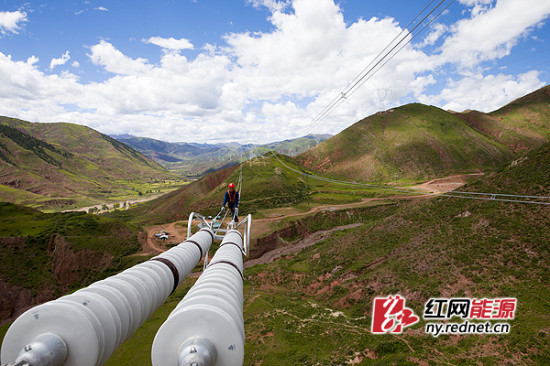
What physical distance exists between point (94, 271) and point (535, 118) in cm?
25082

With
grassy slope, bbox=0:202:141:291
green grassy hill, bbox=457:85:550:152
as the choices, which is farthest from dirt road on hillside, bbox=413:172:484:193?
grassy slope, bbox=0:202:141:291

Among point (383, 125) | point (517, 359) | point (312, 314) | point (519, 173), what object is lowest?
point (312, 314)

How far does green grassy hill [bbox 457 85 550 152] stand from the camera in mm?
155250

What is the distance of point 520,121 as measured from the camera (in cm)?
17062

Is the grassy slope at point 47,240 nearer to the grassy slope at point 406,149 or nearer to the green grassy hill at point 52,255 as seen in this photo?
the green grassy hill at point 52,255

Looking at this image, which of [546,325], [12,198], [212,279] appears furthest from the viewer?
[12,198]

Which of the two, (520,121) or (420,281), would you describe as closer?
(420,281)

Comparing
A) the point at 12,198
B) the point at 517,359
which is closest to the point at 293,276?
the point at 517,359

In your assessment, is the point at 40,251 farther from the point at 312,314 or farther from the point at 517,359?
the point at 517,359

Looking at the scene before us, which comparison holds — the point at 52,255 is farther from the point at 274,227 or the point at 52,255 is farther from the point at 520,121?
the point at 520,121

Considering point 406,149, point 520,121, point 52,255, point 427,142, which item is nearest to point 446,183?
point 406,149

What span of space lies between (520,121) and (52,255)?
252 metres

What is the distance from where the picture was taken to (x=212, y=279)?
8.62 metres

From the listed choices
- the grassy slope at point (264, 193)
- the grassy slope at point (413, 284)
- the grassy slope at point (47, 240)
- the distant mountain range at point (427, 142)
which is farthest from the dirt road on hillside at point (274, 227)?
the distant mountain range at point (427, 142)
